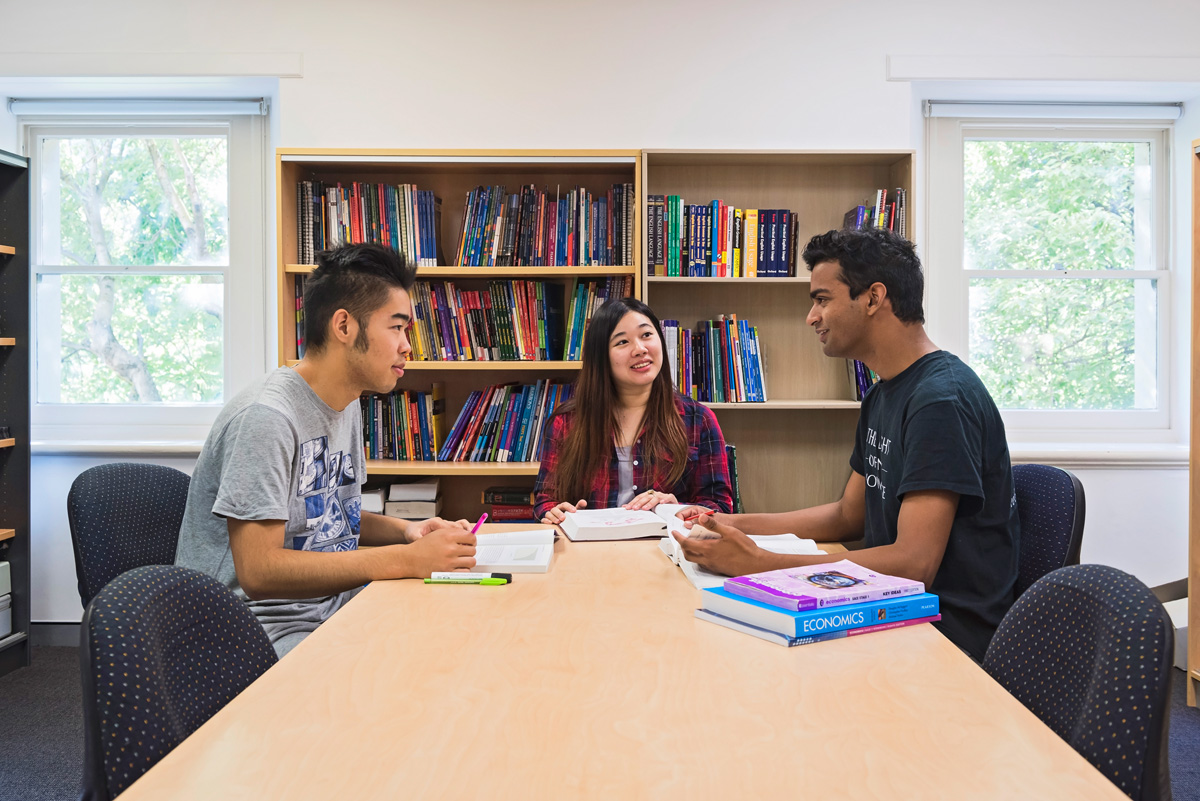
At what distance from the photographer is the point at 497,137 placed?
3230mm

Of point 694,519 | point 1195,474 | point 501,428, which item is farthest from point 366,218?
point 1195,474

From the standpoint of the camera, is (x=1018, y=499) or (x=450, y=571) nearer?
(x=450, y=571)

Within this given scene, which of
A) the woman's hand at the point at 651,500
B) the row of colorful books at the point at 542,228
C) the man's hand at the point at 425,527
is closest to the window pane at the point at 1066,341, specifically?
the row of colorful books at the point at 542,228

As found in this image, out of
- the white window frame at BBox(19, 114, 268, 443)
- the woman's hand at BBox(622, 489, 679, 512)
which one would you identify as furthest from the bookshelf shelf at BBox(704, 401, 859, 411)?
the white window frame at BBox(19, 114, 268, 443)

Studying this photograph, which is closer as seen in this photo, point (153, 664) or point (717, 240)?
point (153, 664)

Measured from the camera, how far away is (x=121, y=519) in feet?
6.11

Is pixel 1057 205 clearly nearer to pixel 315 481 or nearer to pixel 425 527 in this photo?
pixel 425 527

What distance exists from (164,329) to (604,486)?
232 centimetres

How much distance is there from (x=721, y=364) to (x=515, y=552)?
5.26ft

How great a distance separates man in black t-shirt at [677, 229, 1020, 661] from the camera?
1513mm

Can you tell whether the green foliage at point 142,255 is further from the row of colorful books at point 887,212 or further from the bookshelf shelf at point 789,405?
the row of colorful books at point 887,212

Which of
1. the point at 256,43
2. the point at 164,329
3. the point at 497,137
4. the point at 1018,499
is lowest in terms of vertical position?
the point at 1018,499

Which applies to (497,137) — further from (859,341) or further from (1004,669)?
(1004,669)

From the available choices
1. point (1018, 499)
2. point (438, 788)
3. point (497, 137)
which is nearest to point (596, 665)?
point (438, 788)
